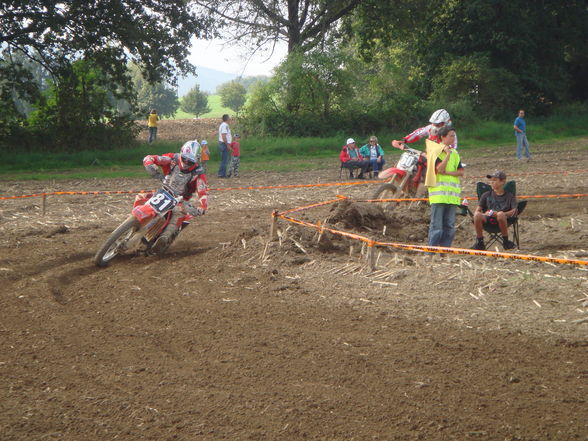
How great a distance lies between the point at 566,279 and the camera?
7.76 m

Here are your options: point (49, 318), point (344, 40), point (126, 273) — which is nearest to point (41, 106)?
point (344, 40)

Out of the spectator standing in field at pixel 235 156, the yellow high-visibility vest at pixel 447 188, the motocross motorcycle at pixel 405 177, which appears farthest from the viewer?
the spectator standing in field at pixel 235 156

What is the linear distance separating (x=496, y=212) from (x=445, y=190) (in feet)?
4.32

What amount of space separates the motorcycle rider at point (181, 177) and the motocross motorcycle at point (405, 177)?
146 inches

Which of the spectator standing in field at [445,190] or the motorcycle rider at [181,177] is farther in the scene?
the motorcycle rider at [181,177]

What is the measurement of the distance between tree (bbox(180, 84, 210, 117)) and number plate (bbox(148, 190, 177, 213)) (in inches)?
3640

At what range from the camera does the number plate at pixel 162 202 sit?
9969mm

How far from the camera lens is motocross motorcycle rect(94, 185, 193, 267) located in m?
9.74

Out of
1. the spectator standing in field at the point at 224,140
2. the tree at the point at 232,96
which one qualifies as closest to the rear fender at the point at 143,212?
the spectator standing in field at the point at 224,140

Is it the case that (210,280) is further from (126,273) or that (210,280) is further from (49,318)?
(49,318)

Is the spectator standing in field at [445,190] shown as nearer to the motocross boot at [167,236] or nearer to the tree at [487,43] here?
the motocross boot at [167,236]

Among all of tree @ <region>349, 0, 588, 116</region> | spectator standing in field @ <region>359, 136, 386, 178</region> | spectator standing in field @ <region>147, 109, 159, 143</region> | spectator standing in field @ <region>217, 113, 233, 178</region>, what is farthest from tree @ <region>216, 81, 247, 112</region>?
spectator standing in field @ <region>359, 136, 386, 178</region>

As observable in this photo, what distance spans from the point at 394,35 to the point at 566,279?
33.7m

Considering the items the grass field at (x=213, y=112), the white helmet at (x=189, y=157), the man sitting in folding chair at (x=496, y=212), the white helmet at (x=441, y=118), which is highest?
the grass field at (x=213, y=112)
